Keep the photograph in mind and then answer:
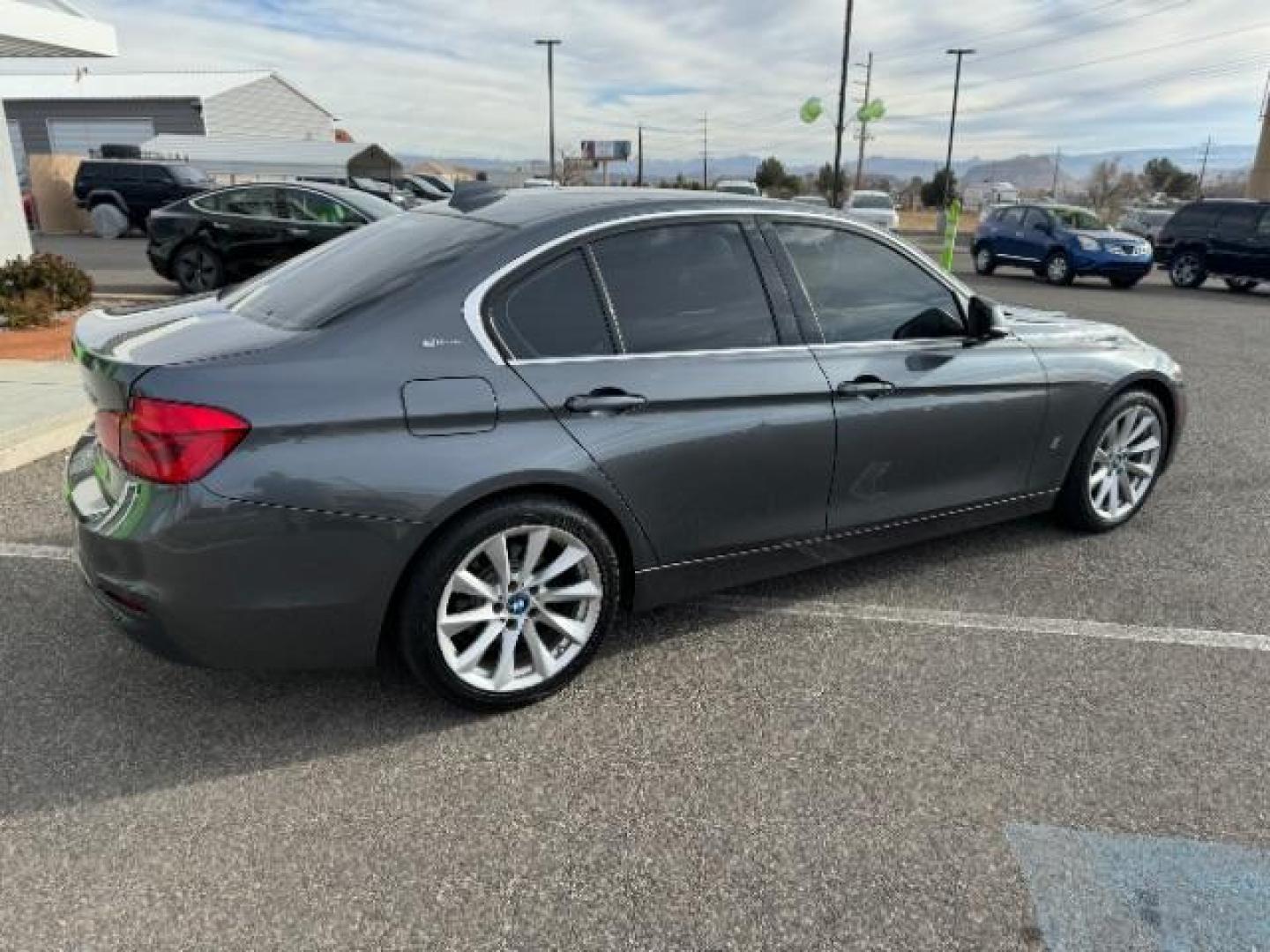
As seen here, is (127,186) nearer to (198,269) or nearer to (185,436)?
(198,269)

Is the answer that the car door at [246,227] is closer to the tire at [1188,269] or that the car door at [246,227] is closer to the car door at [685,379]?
the car door at [685,379]

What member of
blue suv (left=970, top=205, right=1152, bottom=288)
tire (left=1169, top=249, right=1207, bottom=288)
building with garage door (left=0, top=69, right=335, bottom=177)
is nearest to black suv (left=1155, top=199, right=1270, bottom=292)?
tire (left=1169, top=249, right=1207, bottom=288)

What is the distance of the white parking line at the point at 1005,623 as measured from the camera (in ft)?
11.6

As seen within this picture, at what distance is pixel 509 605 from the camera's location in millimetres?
2879

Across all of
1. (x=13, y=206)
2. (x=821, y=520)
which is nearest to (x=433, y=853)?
(x=821, y=520)

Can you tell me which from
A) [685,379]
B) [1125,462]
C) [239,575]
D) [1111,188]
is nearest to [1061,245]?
[1125,462]

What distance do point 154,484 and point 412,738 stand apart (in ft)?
3.46

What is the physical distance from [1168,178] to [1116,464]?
260ft

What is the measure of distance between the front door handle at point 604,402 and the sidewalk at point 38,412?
3847mm

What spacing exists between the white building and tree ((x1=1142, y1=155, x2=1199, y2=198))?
240 ft

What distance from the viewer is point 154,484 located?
247cm

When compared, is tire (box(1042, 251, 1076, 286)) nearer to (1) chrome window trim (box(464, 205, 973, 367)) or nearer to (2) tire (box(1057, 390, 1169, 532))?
(2) tire (box(1057, 390, 1169, 532))

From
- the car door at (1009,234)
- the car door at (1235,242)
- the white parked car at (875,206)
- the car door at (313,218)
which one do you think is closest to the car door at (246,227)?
the car door at (313,218)

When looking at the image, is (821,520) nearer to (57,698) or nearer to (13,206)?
(57,698)
